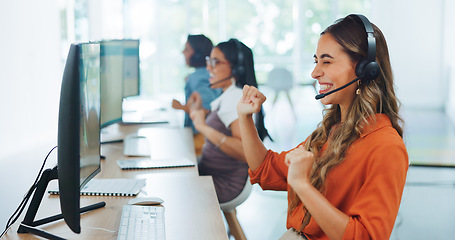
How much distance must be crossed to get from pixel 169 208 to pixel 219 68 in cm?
133

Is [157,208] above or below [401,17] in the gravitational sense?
below

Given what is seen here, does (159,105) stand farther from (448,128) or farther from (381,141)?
(448,128)

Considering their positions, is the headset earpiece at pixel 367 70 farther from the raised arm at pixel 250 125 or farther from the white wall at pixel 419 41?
the white wall at pixel 419 41

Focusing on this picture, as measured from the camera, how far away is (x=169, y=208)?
1503mm

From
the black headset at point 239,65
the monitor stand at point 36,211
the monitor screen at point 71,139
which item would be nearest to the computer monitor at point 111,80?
the black headset at point 239,65

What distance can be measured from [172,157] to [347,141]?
3.72 feet

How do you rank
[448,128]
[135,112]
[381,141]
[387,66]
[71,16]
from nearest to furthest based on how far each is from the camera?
[381,141] < [387,66] < [135,112] < [71,16] < [448,128]

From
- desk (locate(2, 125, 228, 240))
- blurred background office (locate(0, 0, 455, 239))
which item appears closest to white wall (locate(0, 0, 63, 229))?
desk (locate(2, 125, 228, 240))

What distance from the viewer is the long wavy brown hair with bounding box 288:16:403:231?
1327mm

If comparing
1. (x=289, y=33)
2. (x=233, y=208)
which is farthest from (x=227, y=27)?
(x=233, y=208)

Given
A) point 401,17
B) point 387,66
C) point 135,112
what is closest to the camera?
point 387,66

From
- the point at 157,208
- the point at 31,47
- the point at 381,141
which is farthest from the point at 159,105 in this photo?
the point at 381,141

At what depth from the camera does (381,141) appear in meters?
1.25

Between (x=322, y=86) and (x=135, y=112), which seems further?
(x=135, y=112)
